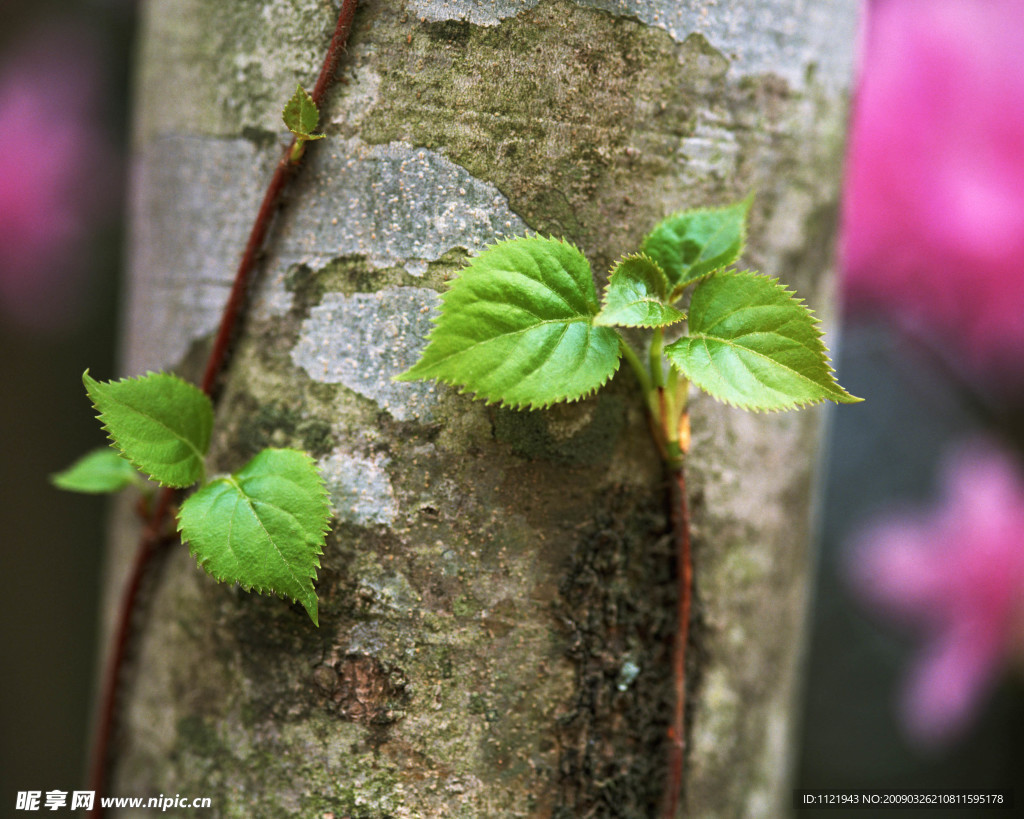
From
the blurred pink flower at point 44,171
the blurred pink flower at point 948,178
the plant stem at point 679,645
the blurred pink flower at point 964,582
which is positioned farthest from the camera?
the blurred pink flower at point 44,171

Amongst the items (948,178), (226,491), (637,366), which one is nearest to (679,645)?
(637,366)

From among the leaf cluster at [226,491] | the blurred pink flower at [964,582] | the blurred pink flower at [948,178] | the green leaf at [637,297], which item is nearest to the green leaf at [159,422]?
the leaf cluster at [226,491]

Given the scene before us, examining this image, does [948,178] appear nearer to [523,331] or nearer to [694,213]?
[694,213]

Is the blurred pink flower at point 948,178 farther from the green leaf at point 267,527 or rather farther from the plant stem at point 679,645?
the green leaf at point 267,527

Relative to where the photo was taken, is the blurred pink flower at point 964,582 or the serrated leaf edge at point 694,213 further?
the blurred pink flower at point 964,582

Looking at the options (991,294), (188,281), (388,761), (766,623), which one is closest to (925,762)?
(991,294)

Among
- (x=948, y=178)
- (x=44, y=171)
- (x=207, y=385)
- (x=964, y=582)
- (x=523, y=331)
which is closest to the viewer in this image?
(x=523, y=331)
